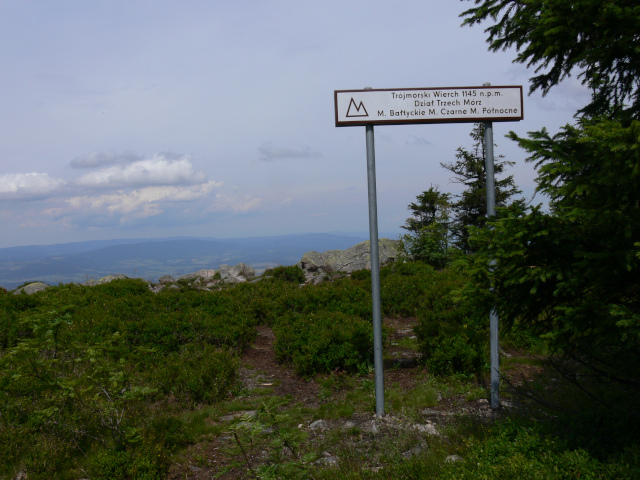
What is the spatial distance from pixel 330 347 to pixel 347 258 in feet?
57.9

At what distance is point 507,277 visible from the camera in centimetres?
344

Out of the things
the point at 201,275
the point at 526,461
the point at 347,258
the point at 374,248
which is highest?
the point at 374,248

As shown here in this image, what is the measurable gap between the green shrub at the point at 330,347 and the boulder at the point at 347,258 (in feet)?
45.7

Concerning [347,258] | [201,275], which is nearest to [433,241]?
[347,258]

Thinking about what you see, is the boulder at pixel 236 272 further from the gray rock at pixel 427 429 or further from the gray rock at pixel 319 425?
the gray rock at pixel 427 429

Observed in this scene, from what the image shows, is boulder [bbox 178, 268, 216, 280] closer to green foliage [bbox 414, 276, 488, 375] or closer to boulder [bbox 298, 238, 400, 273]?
boulder [bbox 298, 238, 400, 273]

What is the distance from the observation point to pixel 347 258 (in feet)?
81.7

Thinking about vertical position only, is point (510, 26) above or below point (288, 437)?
above

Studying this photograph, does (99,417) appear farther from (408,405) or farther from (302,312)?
(302,312)

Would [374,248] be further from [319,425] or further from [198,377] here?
[198,377]

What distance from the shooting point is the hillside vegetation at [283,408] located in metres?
3.70

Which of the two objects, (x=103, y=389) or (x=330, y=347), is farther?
(x=330, y=347)

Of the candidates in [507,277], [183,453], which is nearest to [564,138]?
[507,277]

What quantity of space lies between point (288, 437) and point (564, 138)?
3.65 meters
